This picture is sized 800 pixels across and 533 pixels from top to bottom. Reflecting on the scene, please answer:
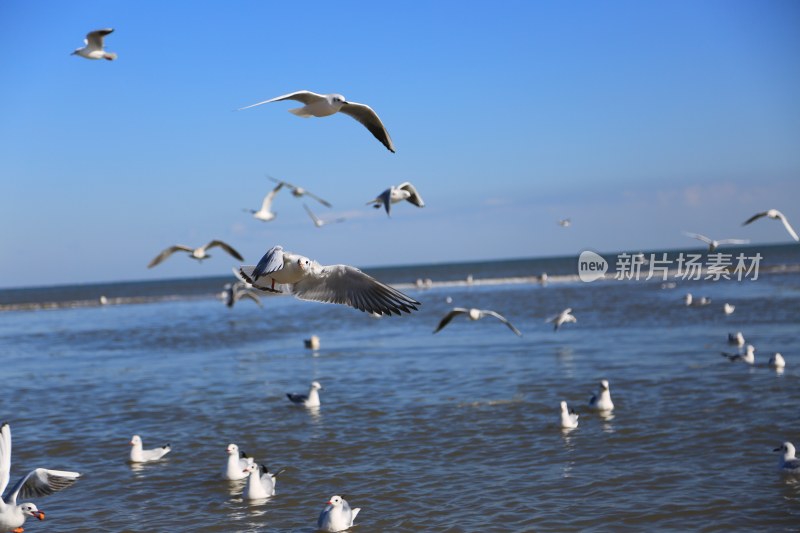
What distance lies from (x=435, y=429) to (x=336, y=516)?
13.7 feet

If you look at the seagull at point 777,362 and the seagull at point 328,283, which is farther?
the seagull at point 777,362

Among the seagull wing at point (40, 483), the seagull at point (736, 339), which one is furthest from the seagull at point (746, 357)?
the seagull wing at point (40, 483)

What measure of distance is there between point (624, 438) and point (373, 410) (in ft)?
13.9

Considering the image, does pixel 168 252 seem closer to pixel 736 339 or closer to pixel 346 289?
pixel 346 289

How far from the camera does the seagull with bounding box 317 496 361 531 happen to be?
782cm

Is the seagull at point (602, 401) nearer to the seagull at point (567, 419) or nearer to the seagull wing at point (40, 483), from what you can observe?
the seagull at point (567, 419)

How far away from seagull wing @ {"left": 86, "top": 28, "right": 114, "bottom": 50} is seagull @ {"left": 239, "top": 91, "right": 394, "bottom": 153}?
26.2 feet

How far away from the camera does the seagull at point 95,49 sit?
14.5 meters

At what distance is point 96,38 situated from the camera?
14641 mm

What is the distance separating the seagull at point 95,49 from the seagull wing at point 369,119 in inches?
318

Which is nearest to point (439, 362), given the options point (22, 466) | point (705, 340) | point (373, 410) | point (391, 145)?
point (373, 410)

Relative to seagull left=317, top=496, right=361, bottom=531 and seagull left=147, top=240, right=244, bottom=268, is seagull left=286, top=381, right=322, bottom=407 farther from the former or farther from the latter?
seagull left=317, top=496, right=361, bottom=531

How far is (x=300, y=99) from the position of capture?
7809 millimetres

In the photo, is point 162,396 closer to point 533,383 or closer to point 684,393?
point 533,383
